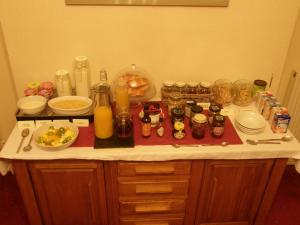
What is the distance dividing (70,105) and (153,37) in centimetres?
58

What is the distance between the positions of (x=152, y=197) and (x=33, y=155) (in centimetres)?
62

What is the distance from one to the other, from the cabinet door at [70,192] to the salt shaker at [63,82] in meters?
0.43

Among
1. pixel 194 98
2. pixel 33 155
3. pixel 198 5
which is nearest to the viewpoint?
pixel 33 155

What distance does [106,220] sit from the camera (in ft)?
5.19

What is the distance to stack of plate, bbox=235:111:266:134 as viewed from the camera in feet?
4.88

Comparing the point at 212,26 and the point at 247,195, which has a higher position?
the point at 212,26

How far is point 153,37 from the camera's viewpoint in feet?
5.31

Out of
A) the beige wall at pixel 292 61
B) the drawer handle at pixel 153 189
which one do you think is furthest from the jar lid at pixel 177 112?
the beige wall at pixel 292 61

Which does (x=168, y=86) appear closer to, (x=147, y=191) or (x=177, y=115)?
(x=177, y=115)

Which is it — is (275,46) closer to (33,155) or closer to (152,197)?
(152,197)

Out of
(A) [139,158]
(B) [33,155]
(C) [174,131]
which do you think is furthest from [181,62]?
(B) [33,155]

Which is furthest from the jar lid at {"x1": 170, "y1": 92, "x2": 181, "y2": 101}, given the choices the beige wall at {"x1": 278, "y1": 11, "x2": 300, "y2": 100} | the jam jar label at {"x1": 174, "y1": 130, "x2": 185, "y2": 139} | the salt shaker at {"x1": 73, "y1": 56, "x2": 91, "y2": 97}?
the beige wall at {"x1": 278, "y1": 11, "x2": 300, "y2": 100}

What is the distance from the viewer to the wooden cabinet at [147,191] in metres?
1.40

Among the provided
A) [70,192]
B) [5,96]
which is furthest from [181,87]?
[5,96]
